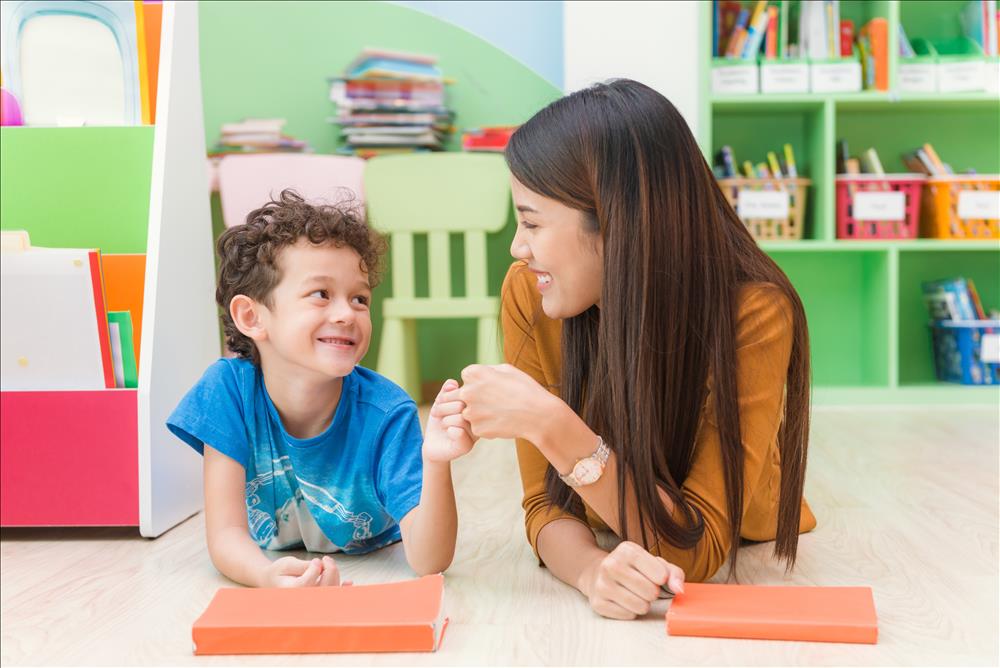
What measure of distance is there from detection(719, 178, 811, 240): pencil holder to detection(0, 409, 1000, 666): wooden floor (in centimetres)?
107

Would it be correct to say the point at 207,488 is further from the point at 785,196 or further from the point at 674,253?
the point at 785,196

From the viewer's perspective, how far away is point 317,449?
126cm

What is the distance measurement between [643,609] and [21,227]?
4.10ft

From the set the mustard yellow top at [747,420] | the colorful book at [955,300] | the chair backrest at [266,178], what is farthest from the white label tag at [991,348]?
the mustard yellow top at [747,420]

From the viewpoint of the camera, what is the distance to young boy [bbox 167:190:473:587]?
3.99ft

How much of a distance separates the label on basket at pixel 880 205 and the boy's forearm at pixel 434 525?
6.61 ft

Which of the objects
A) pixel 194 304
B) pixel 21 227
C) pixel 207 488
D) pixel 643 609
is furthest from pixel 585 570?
pixel 21 227

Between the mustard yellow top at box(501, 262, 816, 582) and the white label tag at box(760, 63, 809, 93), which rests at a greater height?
the white label tag at box(760, 63, 809, 93)

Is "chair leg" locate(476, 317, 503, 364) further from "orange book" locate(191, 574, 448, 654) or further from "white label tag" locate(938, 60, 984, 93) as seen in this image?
"orange book" locate(191, 574, 448, 654)

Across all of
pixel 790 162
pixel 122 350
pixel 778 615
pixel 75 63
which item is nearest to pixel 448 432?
pixel 778 615

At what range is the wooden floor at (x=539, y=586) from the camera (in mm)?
964

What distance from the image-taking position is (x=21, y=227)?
1.64 m

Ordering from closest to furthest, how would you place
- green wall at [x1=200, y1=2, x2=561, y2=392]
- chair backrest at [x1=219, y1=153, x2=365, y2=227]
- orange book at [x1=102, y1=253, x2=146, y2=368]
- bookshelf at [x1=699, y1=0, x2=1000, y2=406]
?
1. orange book at [x1=102, y1=253, x2=146, y2=368]
2. chair backrest at [x1=219, y1=153, x2=365, y2=227]
3. bookshelf at [x1=699, y1=0, x2=1000, y2=406]
4. green wall at [x1=200, y1=2, x2=561, y2=392]

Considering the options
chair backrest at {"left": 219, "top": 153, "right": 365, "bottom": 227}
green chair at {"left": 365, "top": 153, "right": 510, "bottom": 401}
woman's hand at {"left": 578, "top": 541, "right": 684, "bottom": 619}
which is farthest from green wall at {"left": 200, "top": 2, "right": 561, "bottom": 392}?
woman's hand at {"left": 578, "top": 541, "right": 684, "bottom": 619}
